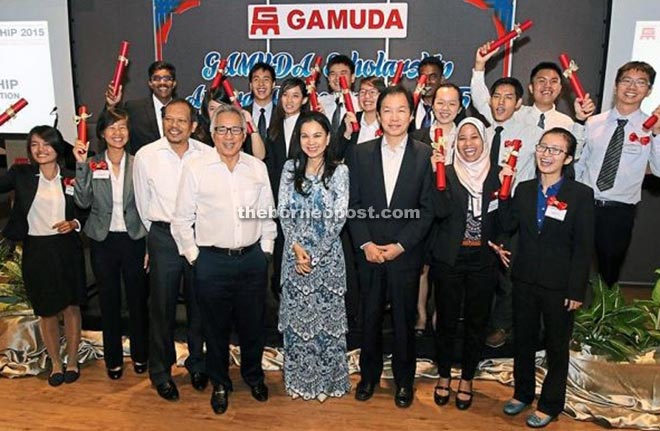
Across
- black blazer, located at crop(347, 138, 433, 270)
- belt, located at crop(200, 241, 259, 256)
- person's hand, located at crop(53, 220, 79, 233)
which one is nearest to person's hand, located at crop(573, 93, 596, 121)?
black blazer, located at crop(347, 138, 433, 270)

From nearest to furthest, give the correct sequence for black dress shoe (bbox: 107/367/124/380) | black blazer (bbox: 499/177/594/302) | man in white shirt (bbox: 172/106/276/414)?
black blazer (bbox: 499/177/594/302) → man in white shirt (bbox: 172/106/276/414) → black dress shoe (bbox: 107/367/124/380)

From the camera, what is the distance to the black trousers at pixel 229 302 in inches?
106

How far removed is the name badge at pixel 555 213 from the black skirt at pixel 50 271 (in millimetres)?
2417

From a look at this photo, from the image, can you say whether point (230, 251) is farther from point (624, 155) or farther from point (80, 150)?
point (624, 155)

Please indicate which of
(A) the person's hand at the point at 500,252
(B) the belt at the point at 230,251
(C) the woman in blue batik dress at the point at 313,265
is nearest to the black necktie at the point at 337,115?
(C) the woman in blue batik dress at the point at 313,265

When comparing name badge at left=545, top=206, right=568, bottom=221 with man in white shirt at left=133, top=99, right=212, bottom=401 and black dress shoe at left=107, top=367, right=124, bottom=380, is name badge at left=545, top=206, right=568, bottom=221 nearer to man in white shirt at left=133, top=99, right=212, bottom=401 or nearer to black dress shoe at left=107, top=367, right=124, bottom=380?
man in white shirt at left=133, top=99, right=212, bottom=401

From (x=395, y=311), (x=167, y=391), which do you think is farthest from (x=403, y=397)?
(x=167, y=391)

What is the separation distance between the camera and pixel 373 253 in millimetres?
2697

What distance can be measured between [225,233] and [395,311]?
91 centimetres

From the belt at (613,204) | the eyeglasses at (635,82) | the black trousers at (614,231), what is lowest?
the black trousers at (614,231)

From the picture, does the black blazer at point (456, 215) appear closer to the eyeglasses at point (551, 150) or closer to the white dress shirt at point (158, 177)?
the eyeglasses at point (551, 150)

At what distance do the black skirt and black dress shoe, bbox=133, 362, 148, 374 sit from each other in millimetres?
515

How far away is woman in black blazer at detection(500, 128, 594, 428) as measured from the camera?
2516mm

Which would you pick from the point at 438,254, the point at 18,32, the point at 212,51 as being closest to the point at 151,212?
the point at 438,254
